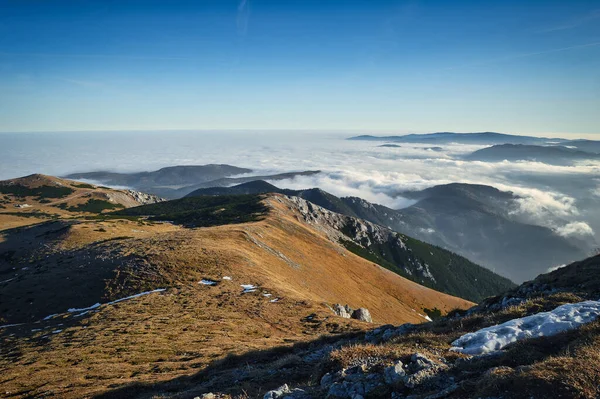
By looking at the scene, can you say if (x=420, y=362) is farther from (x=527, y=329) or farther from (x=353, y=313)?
(x=353, y=313)

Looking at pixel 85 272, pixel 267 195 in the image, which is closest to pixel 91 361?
pixel 85 272

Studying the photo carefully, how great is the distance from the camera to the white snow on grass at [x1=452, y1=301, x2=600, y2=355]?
Result: 1295cm

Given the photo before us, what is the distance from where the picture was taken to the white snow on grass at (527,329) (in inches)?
510

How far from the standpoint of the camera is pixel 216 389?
15.2 m

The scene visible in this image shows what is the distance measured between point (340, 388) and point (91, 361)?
22.5 metres

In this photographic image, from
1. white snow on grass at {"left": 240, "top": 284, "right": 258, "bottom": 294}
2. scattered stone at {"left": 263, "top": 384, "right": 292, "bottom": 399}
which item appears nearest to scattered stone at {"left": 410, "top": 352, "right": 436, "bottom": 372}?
scattered stone at {"left": 263, "top": 384, "right": 292, "bottom": 399}

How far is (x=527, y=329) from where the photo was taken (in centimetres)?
1371

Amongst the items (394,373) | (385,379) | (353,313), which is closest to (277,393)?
(385,379)

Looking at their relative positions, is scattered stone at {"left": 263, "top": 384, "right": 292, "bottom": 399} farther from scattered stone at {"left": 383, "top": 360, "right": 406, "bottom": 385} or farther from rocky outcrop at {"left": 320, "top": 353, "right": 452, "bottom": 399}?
scattered stone at {"left": 383, "top": 360, "right": 406, "bottom": 385}

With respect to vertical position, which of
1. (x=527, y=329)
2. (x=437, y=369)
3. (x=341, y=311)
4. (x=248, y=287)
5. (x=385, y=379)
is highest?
(x=437, y=369)

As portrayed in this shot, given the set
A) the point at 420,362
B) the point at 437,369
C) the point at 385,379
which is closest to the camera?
the point at 385,379

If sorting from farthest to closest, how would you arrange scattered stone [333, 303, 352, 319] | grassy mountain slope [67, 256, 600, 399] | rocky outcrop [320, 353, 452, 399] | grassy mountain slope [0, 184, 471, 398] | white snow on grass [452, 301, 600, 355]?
scattered stone [333, 303, 352, 319]
grassy mountain slope [0, 184, 471, 398]
white snow on grass [452, 301, 600, 355]
rocky outcrop [320, 353, 452, 399]
grassy mountain slope [67, 256, 600, 399]

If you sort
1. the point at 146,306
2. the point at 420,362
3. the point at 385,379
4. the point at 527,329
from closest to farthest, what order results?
1. the point at 385,379
2. the point at 420,362
3. the point at 527,329
4. the point at 146,306

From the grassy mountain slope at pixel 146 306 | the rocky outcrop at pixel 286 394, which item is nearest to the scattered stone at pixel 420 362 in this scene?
the rocky outcrop at pixel 286 394
